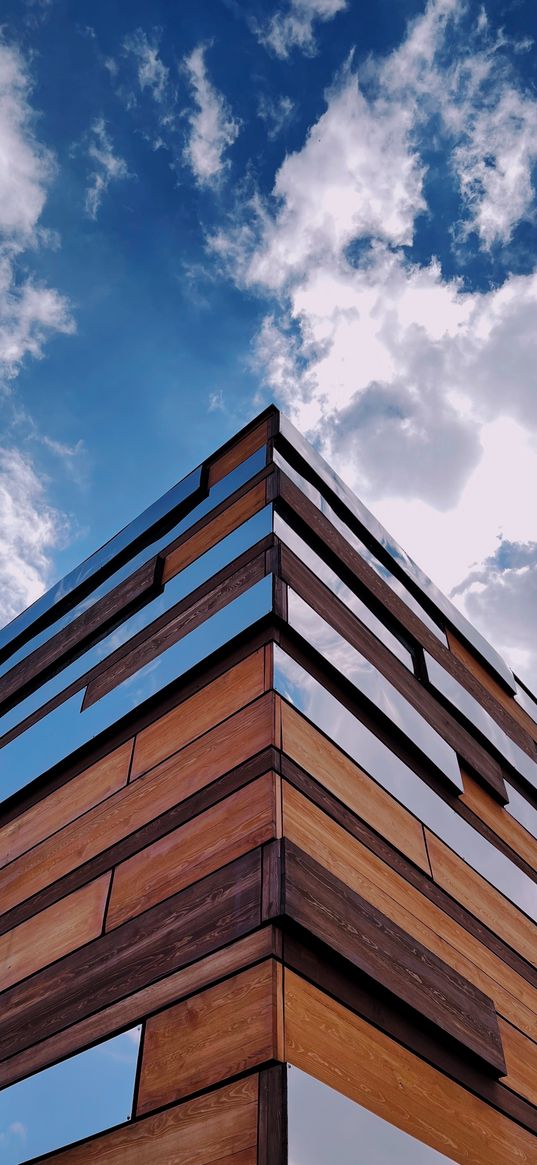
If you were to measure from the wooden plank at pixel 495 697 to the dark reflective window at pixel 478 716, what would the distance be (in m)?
0.19

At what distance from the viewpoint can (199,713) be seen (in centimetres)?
430

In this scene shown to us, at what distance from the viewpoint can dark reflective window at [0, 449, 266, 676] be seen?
19.1ft

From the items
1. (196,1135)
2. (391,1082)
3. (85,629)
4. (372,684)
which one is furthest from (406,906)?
(85,629)

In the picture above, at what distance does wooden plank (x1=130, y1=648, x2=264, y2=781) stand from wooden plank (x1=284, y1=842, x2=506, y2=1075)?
3.25ft

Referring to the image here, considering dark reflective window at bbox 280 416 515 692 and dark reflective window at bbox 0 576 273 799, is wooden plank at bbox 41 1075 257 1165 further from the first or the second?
dark reflective window at bbox 280 416 515 692

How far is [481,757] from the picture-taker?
6152 mm

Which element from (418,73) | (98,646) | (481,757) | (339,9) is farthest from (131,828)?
(339,9)

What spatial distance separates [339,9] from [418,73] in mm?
1857

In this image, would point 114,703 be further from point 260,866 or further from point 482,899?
point 482,899

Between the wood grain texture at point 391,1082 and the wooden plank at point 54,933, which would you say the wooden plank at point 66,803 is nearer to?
the wooden plank at point 54,933

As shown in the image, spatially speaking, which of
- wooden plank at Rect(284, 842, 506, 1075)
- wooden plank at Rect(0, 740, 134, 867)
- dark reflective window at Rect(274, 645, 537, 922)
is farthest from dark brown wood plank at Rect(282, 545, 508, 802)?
wooden plank at Rect(284, 842, 506, 1075)

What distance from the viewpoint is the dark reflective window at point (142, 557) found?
5820 millimetres

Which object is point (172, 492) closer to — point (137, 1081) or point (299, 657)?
point (299, 657)

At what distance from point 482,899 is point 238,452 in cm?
358
